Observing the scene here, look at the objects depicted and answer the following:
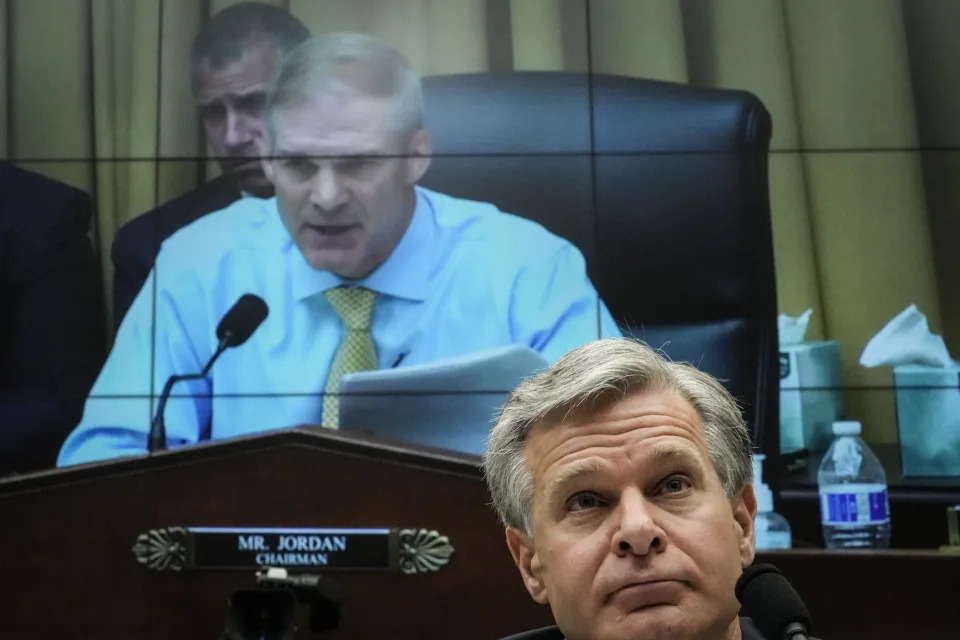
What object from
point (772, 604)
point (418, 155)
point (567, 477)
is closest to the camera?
point (772, 604)

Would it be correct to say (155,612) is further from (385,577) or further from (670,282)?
(670,282)

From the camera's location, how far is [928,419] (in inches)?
125

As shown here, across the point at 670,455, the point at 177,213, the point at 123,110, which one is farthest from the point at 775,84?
the point at 670,455

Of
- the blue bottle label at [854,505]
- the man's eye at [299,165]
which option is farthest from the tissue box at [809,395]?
the man's eye at [299,165]

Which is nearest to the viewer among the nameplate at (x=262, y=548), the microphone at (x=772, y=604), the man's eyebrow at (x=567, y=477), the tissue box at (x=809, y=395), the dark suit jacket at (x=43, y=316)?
the microphone at (x=772, y=604)

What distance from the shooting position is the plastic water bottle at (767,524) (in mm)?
3049

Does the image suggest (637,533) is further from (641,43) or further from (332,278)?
(641,43)

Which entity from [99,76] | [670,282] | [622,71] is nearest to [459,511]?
[670,282]

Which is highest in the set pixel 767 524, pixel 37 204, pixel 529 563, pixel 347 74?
pixel 347 74

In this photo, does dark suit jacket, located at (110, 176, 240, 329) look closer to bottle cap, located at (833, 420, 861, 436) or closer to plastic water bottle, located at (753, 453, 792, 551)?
plastic water bottle, located at (753, 453, 792, 551)

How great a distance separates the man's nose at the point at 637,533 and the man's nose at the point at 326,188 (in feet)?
→ 7.47

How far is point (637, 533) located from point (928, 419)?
7.22ft

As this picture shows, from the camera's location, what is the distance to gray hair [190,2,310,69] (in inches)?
135

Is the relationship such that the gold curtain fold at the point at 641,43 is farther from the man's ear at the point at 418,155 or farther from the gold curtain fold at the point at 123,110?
the gold curtain fold at the point at 123,110
